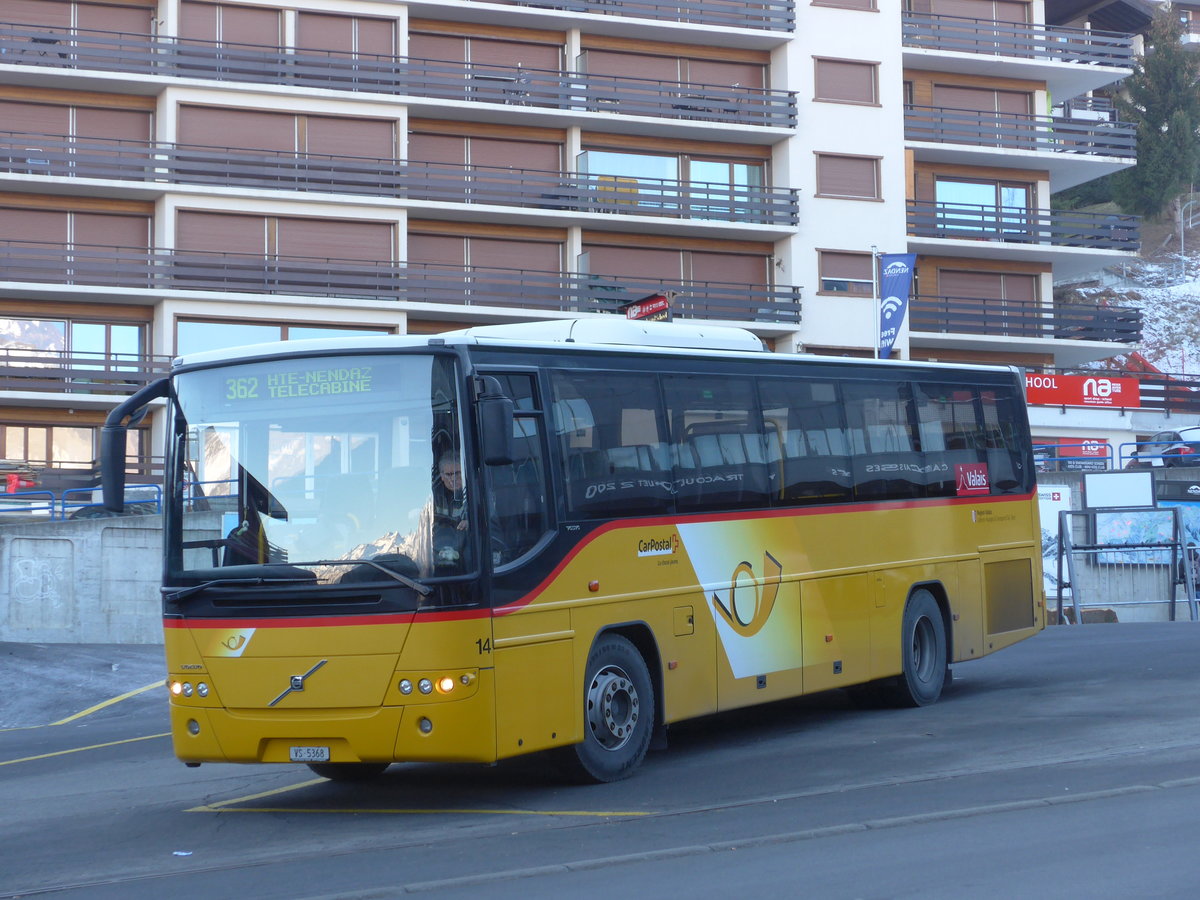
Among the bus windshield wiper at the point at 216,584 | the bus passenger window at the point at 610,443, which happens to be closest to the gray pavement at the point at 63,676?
the bus windshield wiper at the point at 216,584

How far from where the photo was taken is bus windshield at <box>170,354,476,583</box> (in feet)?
31.5

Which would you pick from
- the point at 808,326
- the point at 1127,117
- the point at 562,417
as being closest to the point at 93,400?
the point at 808,326

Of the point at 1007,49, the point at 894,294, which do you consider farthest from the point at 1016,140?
the point at 894,294

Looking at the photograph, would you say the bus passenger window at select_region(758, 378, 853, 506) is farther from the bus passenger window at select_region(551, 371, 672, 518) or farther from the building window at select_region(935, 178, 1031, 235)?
the building window at select_region(935, 178, 1031, 235)

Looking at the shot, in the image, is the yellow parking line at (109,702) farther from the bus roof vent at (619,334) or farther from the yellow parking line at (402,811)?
the bus roof vent at (619,334)

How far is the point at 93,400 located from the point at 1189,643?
91.7ft

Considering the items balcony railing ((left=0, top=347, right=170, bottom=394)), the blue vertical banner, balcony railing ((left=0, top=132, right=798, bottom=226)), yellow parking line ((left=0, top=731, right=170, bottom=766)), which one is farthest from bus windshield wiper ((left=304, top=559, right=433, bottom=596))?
balcony railing ((left=0, top=132, right=798, bottom=226))

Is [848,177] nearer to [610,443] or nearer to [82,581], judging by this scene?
[82,581]

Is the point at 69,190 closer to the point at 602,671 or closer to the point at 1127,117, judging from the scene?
the point at 602,671

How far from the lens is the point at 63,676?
69.8 feet

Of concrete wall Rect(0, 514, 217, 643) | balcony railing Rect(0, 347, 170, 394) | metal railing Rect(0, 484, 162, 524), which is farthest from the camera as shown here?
balcony railing Rect(0, 347, 170, 394)

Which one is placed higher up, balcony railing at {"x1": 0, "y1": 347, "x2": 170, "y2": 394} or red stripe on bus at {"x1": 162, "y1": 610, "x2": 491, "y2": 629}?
balcony railing at {"x1": 0, "y1": 347, "x2": 170, "y2": 394}

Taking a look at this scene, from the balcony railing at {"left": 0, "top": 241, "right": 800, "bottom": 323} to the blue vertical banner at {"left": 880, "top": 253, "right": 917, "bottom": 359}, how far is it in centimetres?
1013

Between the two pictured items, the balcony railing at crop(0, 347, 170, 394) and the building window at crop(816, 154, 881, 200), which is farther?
the building window at crop(816, 154, 881, 200)
